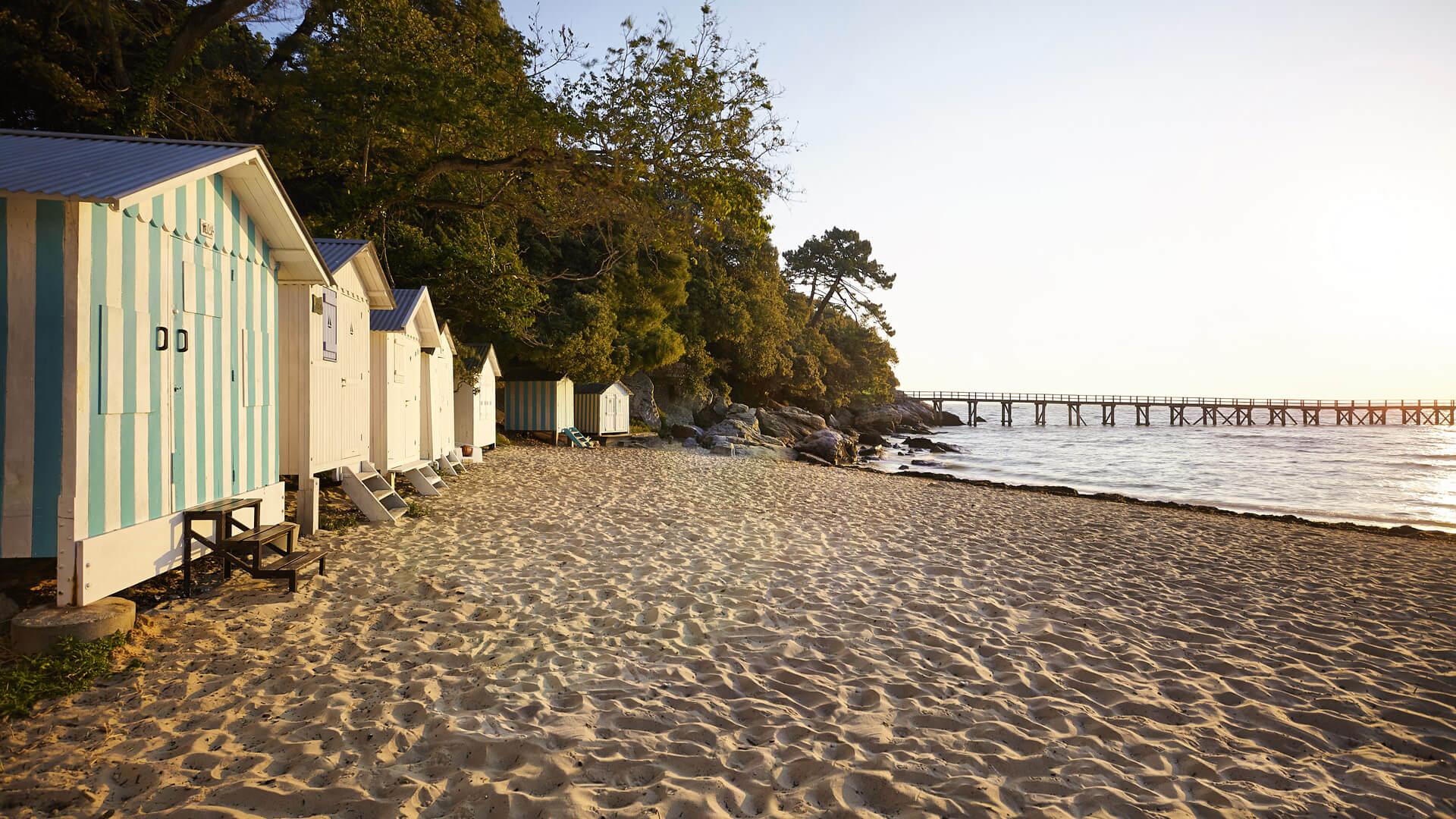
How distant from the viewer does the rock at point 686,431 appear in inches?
1213

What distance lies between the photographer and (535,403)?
81.8 feet

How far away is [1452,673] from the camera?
18.0 ft

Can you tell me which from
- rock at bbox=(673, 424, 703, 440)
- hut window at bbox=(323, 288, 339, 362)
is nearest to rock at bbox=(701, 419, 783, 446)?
rock at bbox=(673, 424, 703, 440)

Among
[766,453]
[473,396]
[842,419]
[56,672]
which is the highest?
[473,396]

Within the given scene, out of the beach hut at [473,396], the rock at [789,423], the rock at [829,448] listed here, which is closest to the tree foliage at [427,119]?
the beach hut at [473,396]

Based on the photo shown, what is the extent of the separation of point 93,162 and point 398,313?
256 inches

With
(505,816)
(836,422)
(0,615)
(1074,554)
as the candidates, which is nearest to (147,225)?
(0,615)

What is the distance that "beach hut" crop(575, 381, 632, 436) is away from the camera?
88.7 feet

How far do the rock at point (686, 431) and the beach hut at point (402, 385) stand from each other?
17.4 m

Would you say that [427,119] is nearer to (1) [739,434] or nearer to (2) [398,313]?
(2) [398,313]

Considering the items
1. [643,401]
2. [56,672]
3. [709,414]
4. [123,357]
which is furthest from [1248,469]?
[56,672]

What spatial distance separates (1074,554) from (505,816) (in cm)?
847

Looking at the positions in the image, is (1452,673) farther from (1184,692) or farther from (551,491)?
(551,491)

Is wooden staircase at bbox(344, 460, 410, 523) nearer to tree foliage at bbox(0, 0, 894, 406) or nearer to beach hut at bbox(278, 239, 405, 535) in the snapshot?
beach hut at bbox(278, 239, 405, 535)
